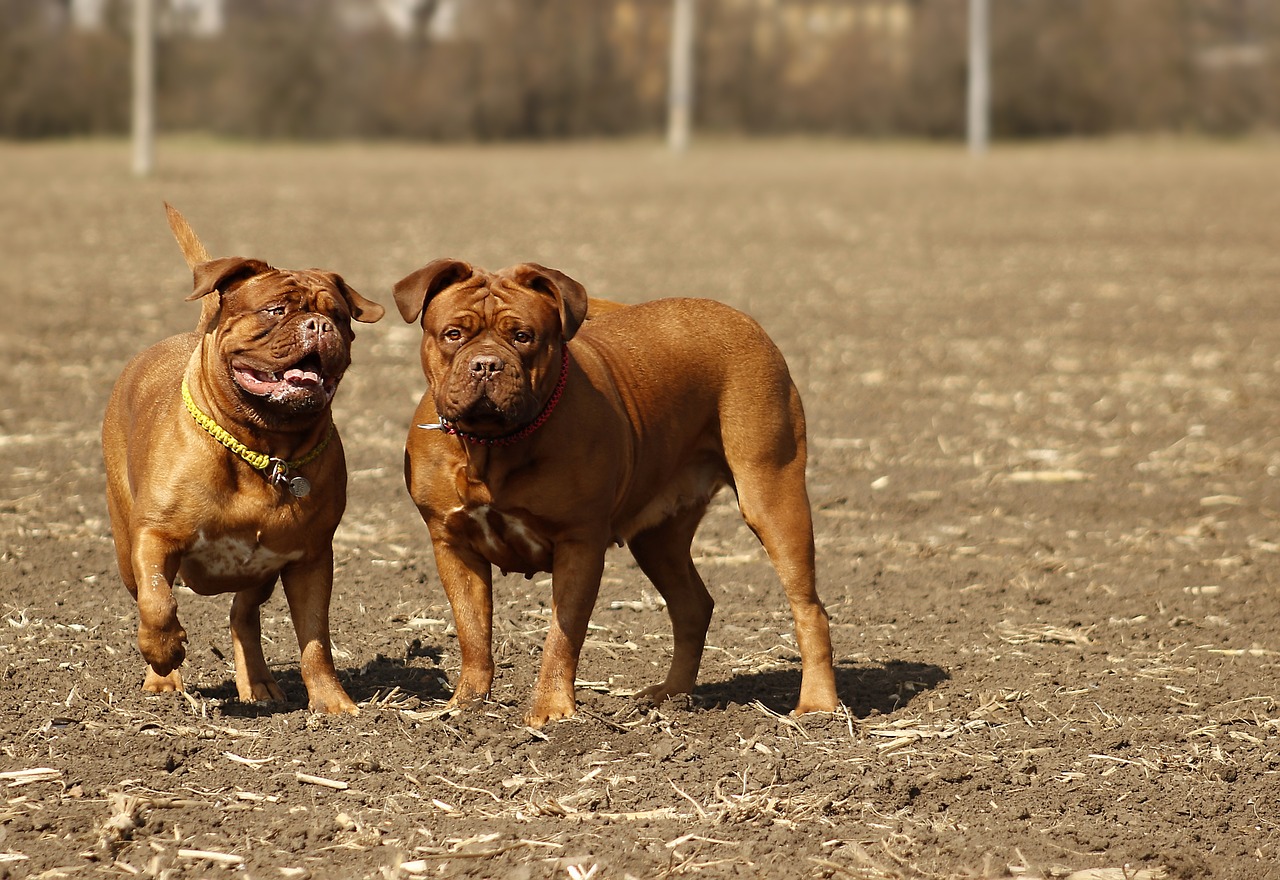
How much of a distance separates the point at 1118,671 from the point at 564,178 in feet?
97.9

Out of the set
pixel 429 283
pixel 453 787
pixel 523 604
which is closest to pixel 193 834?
pixel 453 787

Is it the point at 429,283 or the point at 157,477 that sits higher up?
the point at 429,283

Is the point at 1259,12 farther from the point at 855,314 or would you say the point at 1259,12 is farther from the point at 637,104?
the point at 855,314

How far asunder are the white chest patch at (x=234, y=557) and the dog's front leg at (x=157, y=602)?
92 mm

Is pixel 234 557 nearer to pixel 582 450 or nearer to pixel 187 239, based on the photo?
pixel 582 450

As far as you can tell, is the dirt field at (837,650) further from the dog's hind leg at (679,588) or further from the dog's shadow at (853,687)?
the dog's hind leg at (679,588)

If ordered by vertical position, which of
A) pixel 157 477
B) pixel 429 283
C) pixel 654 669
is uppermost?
pixel 429 283

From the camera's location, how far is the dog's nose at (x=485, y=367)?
195 inches

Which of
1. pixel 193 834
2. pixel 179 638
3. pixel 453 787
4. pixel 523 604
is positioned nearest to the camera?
pixel 193 834

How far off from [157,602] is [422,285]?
130 cm

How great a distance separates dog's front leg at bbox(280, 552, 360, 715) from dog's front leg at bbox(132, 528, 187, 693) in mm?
424

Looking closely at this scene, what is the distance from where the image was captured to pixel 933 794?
5.08m

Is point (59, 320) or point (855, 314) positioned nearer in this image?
point (59, 320)

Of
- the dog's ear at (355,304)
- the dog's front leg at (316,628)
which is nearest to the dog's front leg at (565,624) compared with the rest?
the dog's front leg at (316,628)
